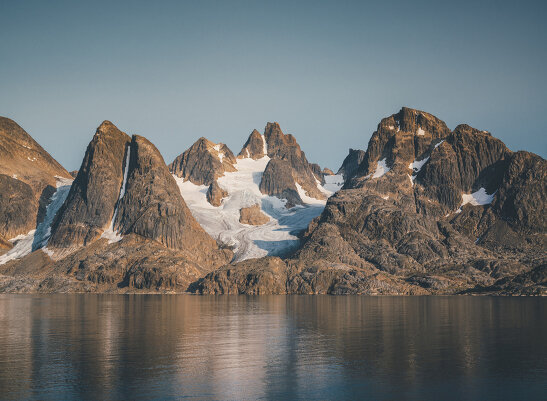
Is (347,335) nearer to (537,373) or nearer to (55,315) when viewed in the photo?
(537,373)

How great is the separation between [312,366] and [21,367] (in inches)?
1125

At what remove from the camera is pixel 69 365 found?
189 feet

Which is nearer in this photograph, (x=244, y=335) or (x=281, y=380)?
(x=281, y=380)

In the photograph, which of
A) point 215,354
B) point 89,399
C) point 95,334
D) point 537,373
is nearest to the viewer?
point 89,399

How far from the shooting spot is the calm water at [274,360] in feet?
155

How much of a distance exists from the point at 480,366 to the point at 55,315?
90258 mm

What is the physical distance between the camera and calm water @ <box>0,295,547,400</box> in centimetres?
4725

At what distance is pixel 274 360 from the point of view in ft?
204

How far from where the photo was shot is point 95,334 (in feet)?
272

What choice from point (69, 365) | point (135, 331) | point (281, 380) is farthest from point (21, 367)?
point (135, 331)

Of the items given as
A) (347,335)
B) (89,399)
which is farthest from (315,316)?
(89,399)

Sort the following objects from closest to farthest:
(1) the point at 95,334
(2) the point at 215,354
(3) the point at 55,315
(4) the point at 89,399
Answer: (4) the point at 89,399
(2) the point at 215,354
(1) the point at 95,334
(3) the point at 55,315

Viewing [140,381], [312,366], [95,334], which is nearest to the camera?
[140,381]

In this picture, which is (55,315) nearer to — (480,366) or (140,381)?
(140,381)
